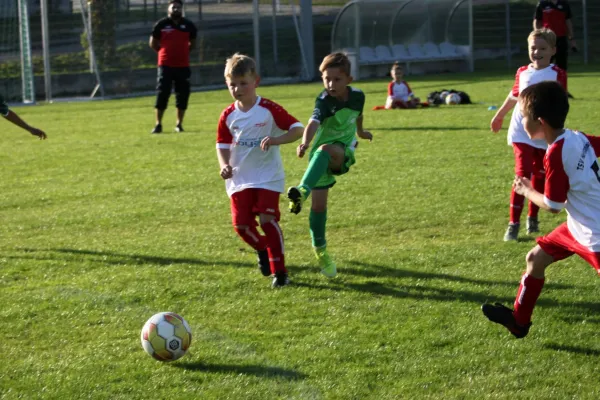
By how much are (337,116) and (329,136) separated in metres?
0.16

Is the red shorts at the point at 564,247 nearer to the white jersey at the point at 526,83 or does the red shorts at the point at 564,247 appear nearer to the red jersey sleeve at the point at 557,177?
the red jersey sleeve at the point at 557,177

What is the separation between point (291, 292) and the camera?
5566mm

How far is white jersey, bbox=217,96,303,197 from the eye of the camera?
5.88m

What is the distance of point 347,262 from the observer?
20.6 feet

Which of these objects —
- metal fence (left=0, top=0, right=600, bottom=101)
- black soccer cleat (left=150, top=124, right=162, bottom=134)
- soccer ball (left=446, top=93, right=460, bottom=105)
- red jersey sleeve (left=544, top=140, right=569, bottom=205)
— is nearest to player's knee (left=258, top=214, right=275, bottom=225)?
red jersey sleeve (left=544, top=140, right=569, bottom=205)

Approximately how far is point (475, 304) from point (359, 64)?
67.8 ft

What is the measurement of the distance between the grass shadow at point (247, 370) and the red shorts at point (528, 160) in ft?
10.6

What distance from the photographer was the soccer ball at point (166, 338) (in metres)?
4.33

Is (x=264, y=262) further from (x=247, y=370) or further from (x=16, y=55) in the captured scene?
(x=16, y=55)

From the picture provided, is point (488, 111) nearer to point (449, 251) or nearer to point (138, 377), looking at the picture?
point (449, 251)

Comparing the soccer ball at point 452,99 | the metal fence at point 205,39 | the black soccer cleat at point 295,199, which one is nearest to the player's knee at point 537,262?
the black soccer cleat at point 295,199

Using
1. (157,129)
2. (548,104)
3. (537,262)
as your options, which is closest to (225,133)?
(537,262)

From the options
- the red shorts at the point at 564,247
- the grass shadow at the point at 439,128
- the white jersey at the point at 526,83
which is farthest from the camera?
Answer: the grass shadow at the point at 439,128

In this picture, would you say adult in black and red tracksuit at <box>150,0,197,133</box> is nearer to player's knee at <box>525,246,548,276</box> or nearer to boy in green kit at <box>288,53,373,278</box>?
boy in green kit at <box>288,53,373,278</box>
